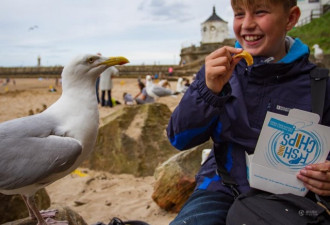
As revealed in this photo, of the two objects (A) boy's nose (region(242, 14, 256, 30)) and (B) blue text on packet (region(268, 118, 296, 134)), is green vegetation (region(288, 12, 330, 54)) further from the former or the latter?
(B) blue text on packet (region(268, 118, 296, 134))

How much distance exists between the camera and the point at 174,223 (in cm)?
171

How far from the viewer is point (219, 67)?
1.62 metres

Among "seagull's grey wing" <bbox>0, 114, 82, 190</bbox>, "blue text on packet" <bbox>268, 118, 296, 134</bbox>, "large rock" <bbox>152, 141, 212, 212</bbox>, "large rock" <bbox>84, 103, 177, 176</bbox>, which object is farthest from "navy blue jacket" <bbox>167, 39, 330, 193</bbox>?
"large rock" <bbox>84, 103, 177, 176</bbox>

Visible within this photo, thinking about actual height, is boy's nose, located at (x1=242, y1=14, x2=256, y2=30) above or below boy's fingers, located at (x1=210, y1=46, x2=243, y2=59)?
above

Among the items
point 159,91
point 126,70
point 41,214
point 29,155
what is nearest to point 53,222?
Answer: point 41,214

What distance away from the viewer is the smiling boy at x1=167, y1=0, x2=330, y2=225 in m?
1.71

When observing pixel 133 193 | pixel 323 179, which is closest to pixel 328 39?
pixel 133 193

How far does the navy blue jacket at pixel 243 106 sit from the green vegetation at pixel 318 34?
57.9 ft

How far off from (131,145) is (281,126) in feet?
10.4

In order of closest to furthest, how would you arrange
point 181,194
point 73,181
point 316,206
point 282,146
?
point 316,206
point 282,146
point 181,194
point 73,181

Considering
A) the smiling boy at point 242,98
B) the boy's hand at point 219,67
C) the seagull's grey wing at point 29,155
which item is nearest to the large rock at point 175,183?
the smiling boy at point 242,98

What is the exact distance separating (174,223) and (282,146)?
67 cm

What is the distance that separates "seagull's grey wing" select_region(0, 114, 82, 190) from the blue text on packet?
105 cm

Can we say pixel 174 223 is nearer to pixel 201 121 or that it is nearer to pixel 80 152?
pixel 201 121
